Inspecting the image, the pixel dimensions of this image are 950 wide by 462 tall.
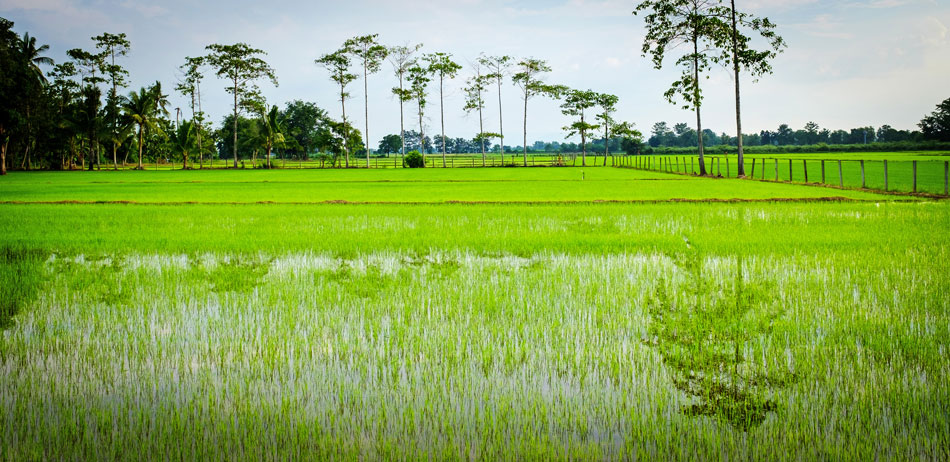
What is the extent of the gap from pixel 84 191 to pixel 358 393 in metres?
34.3

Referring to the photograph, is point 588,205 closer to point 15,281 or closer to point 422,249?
point 422,249

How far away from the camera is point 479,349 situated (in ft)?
19.4

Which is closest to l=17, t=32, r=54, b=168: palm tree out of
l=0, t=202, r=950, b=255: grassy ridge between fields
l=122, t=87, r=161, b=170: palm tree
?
l=122, t=87, r=161, b=170: palm tree

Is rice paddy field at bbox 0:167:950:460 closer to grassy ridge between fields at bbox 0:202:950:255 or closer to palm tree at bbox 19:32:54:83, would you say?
grassy ridge between fields at bbox 0:202:950:255

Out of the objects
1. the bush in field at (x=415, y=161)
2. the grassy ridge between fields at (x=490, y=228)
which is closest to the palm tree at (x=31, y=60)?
the bush in field at (x=415, y=161)

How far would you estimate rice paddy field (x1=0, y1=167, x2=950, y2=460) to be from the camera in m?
4.02

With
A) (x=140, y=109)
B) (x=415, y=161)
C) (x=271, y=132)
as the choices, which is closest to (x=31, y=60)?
(x=140, y=109)

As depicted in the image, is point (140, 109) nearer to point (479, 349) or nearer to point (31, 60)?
point (31, 60)

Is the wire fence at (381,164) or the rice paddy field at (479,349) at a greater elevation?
the wire fence at (381,164)

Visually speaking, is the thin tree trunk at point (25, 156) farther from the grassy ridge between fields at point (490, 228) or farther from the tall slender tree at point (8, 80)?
the grassy ridge between fields at point (490, 228)

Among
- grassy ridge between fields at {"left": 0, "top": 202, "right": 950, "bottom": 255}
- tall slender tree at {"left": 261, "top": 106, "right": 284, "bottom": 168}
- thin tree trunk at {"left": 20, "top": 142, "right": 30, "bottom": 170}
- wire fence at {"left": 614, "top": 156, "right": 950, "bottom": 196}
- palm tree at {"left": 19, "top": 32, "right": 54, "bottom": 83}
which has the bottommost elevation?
grassy ridge between fields at {"left": 0, "top": 202, "right": 950, "bottom": 255}

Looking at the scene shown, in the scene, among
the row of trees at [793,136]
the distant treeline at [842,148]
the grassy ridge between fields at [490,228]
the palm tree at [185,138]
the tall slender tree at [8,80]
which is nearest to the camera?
the grassy ridge between fields at [490,228]

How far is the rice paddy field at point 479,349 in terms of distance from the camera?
402 cm

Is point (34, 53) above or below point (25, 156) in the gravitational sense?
above
